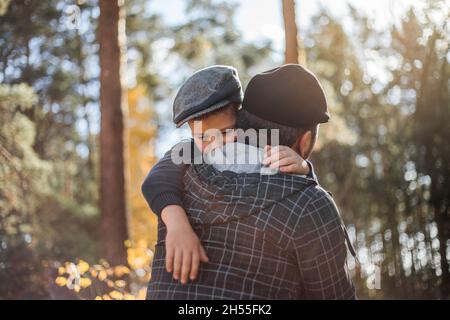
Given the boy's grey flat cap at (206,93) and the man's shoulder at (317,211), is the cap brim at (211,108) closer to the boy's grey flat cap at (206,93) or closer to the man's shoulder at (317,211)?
the boy's grey flat cap at (206,93)

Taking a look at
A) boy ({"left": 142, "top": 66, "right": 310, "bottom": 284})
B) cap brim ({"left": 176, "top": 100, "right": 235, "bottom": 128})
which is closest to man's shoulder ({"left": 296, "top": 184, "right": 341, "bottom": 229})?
boy ({"left": 142, "top": 66, "right": 310, "bottom": 284})

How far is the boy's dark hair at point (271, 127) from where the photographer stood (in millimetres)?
1584

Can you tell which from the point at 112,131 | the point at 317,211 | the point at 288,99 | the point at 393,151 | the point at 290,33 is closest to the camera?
the point at 317,211

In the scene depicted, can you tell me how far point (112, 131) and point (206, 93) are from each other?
18.5 ft

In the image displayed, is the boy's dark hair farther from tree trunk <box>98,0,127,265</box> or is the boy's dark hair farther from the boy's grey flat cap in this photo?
tree trunk <box>98,0,127,265</box>

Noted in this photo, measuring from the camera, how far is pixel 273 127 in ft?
5.21

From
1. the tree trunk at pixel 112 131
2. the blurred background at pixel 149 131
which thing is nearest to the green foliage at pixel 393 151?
the blurred background at pixel 149 131

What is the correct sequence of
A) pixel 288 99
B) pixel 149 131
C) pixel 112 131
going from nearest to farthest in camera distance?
pixel 288 99 < pixel 112 131 < pixel 149 131

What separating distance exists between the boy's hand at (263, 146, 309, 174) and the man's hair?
0.04 metres

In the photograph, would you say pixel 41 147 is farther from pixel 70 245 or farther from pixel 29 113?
pixel 70 245

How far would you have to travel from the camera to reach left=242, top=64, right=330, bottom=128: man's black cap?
1568 mm

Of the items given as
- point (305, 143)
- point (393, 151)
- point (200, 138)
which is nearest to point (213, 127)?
point (200, 138)

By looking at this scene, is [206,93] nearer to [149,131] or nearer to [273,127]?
[273,127]
